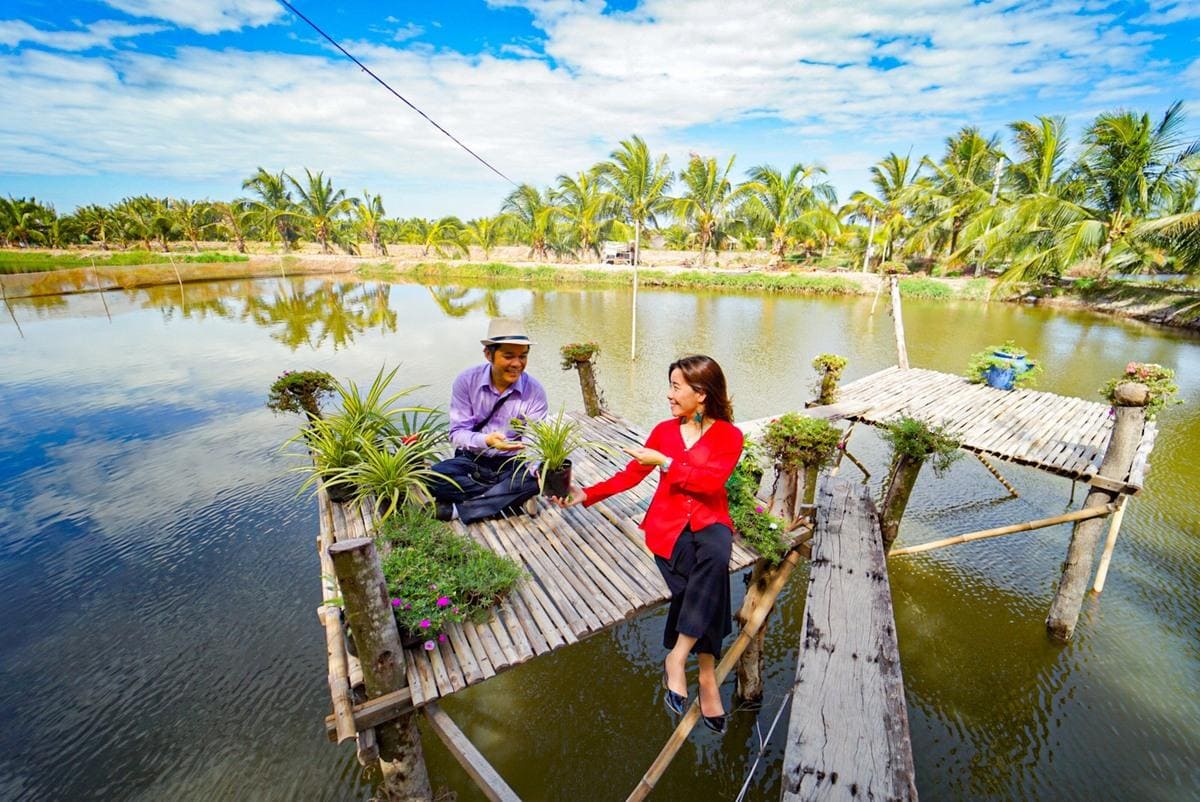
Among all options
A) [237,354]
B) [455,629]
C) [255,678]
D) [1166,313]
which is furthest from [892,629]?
[1166,313]

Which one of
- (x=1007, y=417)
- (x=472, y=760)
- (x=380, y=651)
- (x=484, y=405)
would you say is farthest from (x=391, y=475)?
(x=1007, y=417)

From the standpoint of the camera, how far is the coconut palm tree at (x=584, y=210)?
100 ft

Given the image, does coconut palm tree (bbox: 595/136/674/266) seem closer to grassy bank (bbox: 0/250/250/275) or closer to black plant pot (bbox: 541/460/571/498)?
black plant pot (bbox: 541/460/571/498)

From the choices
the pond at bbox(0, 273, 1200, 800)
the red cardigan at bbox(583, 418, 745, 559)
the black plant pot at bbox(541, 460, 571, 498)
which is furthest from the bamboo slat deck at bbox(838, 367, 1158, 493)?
the black plant pot at bbox(541, 460, 571, 498)

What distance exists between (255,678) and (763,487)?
6.16 meters

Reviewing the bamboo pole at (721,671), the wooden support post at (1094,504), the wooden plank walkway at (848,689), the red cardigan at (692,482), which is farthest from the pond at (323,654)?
the red cardigan at (692,482)

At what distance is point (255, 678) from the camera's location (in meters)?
4.15

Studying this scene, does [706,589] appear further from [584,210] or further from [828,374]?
[584,210]

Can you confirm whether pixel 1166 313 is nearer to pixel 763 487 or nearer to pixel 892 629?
pixel 763 487

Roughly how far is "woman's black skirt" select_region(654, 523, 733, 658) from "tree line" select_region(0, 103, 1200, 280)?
16166mm

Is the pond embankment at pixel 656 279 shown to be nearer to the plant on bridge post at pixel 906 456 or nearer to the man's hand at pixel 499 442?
the plant on bridge post at pixel 906 456

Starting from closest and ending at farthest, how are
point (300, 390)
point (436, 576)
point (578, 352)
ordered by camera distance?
point (436, 576) → point (300, 390) → point (578, 352)

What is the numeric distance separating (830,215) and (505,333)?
30479 mm

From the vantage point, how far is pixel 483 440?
12.8 ft
